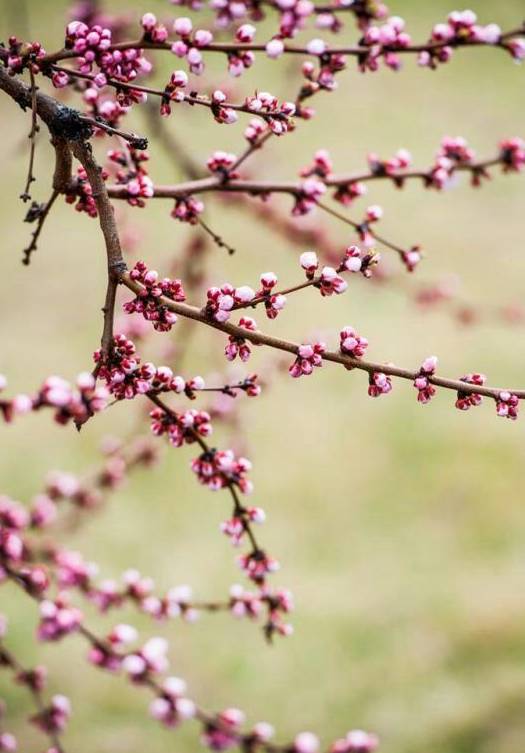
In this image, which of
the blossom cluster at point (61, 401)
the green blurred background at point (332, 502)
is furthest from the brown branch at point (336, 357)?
the green blurred background at point (332, 502)

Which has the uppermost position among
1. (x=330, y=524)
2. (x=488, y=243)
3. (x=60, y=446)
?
(x=488, y=243)

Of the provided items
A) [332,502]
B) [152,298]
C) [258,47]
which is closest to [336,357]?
[152,298]

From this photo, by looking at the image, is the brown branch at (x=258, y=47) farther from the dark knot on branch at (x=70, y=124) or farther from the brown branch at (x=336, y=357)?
the brown branch at (x=336, y=357)

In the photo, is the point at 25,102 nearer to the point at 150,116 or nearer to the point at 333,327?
the point at 150,116

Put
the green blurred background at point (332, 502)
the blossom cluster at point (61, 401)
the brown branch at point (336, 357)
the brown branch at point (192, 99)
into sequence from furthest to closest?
the green blurred background at point (332, 502), the brown branch at point (192, 99), the brown branch at point (336, 357), the blossom cluster at point (61, 401)

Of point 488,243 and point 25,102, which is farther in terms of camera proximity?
point 488,243

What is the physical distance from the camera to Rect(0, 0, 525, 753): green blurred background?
3.71 metres

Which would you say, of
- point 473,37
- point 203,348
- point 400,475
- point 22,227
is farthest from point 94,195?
point 22,227

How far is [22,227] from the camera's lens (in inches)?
319

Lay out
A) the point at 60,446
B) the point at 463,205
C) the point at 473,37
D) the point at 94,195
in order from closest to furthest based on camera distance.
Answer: the point at 94,195
the point at 473,37
the point at 60,446
the point at 463,205

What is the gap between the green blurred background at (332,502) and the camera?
12.2ft

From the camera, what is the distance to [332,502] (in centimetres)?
512

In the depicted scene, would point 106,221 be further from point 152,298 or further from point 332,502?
point 332,502

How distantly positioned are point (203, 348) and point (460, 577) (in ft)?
10.3
